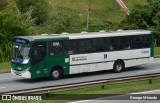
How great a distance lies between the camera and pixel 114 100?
1814 cm

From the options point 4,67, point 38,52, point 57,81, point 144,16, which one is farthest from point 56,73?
point 144,16

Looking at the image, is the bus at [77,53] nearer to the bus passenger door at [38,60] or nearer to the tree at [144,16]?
the bus passenger door at [38,60]

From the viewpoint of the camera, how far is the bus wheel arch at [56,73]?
2545 centimetres

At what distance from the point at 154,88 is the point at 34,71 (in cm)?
701

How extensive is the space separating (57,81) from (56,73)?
2.08 feet

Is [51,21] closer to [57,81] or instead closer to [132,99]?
[57,81]

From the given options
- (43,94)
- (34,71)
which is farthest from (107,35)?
(43,94)

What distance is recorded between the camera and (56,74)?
84.0ft

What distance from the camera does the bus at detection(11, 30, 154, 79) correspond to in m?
24.8

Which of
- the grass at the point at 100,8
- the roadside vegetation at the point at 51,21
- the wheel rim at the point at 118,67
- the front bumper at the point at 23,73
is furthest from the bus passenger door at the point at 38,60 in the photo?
the grass at the point at 100,8

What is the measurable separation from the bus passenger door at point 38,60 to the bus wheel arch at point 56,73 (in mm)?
514

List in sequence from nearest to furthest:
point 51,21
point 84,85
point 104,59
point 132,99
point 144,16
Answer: point 132,99, point 84,85, point 104,59, point 51,21, point 144,16

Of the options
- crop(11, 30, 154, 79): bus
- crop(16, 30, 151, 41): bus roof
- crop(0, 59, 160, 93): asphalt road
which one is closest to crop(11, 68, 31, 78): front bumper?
crop(11, 30, 154, 79): bus

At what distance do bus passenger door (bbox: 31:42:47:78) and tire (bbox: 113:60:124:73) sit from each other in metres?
5.19
